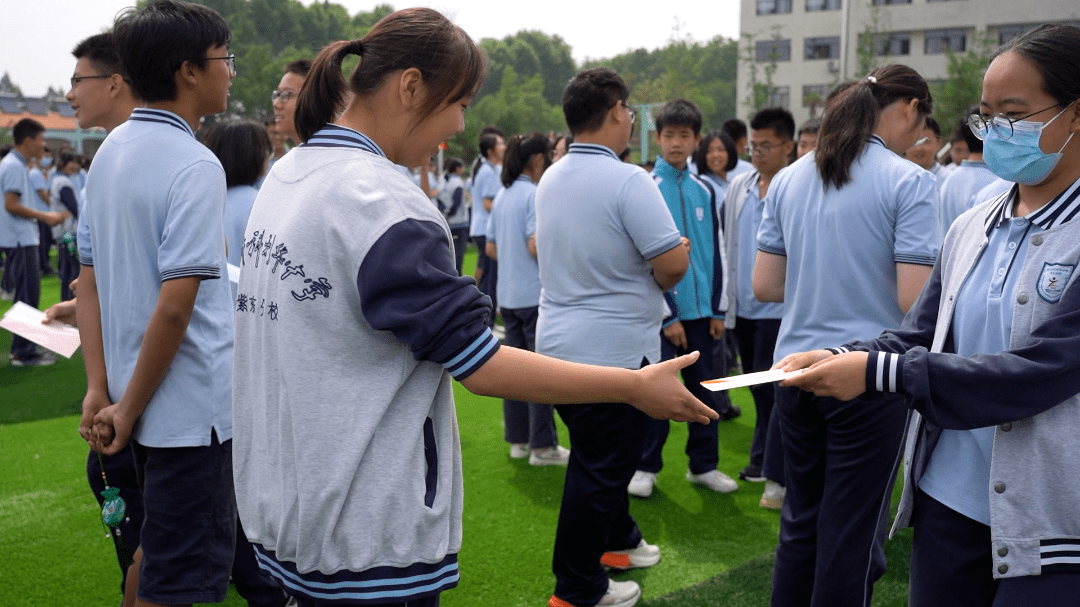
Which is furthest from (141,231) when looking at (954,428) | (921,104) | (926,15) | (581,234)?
(926,15)

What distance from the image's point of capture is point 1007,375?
1.83 metres

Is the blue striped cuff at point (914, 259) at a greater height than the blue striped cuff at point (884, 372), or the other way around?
the blue striped cuff at point (914, 259)

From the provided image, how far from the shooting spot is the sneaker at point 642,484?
515 cm

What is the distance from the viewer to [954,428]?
6.33 ft

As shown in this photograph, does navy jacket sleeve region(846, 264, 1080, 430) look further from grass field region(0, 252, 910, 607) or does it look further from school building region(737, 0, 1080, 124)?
school building region(737, 0, 1080, 124)

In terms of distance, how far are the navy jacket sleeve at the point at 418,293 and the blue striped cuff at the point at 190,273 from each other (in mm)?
1045

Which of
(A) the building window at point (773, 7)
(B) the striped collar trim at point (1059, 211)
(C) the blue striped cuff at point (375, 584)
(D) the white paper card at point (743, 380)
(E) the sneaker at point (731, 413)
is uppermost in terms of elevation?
(A) the building window at point (773, 7)

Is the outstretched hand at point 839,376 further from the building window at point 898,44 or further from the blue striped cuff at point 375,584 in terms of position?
the building window at point 898,44

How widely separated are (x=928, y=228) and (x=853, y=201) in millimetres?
257

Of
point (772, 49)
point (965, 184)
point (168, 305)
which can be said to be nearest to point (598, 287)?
point (168, 305)

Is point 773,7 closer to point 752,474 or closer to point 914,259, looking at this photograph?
point 752,474

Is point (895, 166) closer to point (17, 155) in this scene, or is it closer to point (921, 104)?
point (921, 104)

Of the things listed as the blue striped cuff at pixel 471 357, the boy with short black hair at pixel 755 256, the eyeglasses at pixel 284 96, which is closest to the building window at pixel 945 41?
the boy with short black hair at pixel 755 256

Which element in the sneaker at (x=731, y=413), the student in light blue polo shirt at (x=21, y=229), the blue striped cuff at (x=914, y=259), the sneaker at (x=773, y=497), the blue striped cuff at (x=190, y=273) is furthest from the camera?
the student in light blue polo shirt at (x=21, y=229)
